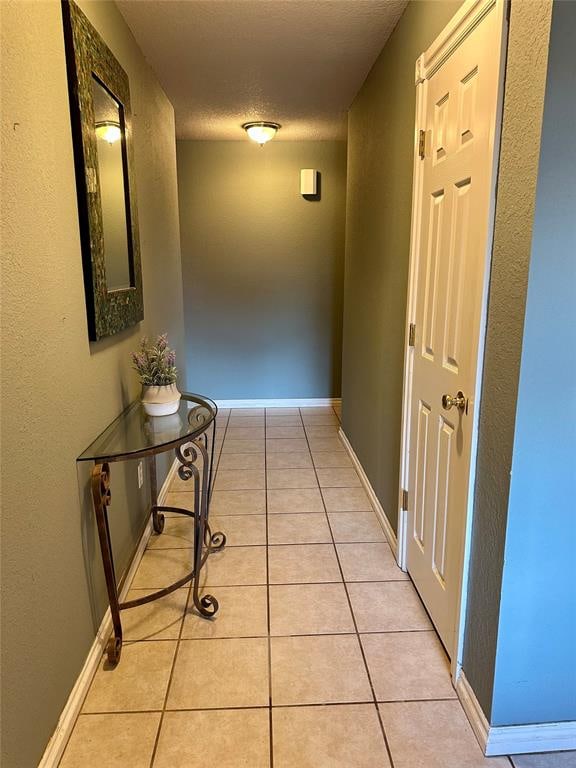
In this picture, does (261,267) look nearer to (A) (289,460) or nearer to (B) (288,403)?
(B) (288,403)

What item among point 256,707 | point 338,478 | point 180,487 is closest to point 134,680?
point 256,707

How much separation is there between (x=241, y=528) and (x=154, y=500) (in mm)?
481

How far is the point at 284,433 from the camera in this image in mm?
4371

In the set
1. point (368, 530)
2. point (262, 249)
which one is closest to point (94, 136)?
point (368, 530)

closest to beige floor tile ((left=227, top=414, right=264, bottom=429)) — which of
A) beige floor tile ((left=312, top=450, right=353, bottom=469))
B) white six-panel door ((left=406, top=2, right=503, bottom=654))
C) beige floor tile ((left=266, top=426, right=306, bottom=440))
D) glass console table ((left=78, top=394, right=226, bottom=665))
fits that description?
beige floor tile ((left=266, top=426, right=306, bottom=440))

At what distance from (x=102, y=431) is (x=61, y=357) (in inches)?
18.4

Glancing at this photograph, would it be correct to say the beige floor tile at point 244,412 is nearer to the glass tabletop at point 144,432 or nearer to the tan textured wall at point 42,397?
the glass tabletop at point 144,432

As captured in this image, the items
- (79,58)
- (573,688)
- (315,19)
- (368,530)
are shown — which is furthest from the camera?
(368,530)

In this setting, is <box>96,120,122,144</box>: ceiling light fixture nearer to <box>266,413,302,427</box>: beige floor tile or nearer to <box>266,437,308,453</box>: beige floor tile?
<box>266,437,308,453</box>: beige floor tile

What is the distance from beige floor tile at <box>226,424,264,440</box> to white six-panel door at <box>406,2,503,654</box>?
2.19m

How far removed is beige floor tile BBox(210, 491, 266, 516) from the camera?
2.97m

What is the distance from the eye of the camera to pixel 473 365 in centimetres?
150

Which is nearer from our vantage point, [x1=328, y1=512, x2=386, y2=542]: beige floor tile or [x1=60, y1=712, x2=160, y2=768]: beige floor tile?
[x1=60, y1=712, x2=160, y2=768]: beige floor tile

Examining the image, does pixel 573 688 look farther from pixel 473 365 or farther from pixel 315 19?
pixel 315 19
